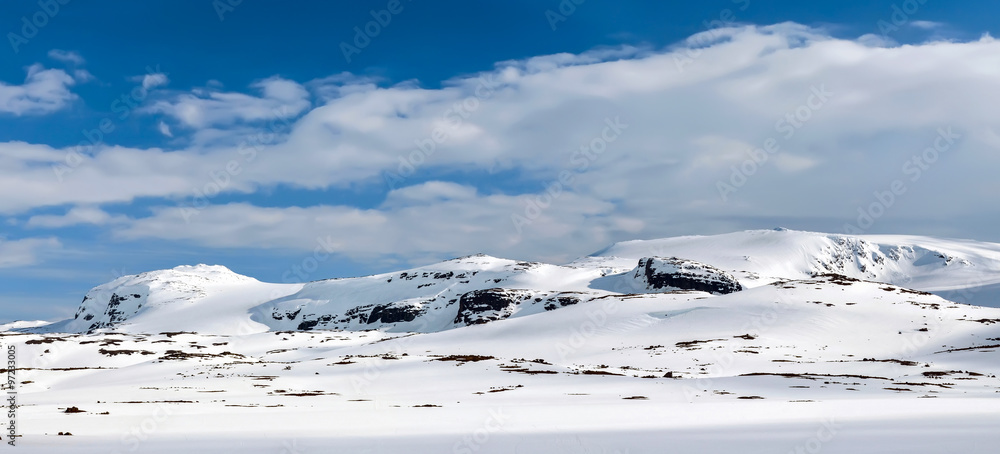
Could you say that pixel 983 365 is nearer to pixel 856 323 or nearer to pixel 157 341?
pixel 856 323

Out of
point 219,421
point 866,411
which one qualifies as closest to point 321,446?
point 219,421

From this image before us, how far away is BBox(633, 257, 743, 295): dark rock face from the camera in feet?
557

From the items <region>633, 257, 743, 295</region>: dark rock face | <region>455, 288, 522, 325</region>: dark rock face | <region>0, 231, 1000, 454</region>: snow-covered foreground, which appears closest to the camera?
<region>0, 231, 1000, 454</region>: snow-covered foreground

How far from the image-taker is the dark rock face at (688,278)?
170m

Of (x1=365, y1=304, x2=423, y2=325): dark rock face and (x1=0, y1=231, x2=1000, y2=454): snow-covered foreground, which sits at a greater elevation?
(x1=365, y1=304, x2=423, y2=325): dark rock face

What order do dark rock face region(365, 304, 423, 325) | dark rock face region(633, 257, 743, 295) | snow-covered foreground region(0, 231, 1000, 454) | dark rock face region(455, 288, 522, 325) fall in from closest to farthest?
snow-covered foreground region(0, 231, 1000, 454) < dark rock face region(455, 288, 522, 325) < dark rock face region(633, 257, 743, 295) < dark rock face region(365, 304, 423, 325)

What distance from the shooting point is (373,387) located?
150ft

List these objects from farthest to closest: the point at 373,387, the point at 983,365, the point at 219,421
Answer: the point at 983,365, the point at 373,387, the point at 219,421

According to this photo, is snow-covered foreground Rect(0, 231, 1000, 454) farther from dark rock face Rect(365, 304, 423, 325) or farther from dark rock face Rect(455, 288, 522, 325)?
dark rock face Rect(365, 304, 423, 325)

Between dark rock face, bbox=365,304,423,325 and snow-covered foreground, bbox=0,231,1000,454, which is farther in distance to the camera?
dark rock face, bbox=365,304,423,325

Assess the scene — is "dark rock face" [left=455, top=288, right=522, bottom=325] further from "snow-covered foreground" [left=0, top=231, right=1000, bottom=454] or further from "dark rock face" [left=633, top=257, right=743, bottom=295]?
"snow-covered foreground" [left=0, top=231, right=1000, bottom=454]

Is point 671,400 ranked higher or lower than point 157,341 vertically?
lower

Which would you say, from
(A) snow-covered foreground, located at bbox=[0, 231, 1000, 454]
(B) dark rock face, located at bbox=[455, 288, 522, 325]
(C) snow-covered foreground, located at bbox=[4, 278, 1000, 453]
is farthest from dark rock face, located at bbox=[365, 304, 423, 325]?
(C) snow-covered foreground, located at bbox=[4, 278, 1000, 453]

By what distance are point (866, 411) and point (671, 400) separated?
379 inches
